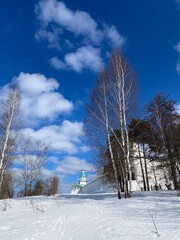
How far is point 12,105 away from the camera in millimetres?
17000

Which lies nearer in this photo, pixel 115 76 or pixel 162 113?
pixel 115 76

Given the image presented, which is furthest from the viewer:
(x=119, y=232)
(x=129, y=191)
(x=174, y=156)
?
(x=174, y=156)

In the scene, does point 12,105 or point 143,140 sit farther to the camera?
point 143,140

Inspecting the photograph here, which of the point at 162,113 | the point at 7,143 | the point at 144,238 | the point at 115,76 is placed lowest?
the point at 144,238

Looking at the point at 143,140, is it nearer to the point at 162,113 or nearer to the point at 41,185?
the point at 162,113

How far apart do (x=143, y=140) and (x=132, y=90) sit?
9502 millimetres

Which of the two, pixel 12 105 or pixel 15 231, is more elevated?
pixel 12 105

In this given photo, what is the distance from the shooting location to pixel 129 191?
12.4m

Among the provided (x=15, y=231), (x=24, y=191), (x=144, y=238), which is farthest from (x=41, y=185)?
(x=144, y=238)

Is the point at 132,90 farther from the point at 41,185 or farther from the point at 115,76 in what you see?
the point at 41,185

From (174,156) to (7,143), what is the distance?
41.8 ft

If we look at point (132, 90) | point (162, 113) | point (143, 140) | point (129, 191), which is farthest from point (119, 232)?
point (143, 140)

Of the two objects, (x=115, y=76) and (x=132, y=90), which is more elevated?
(x=115, y=76)

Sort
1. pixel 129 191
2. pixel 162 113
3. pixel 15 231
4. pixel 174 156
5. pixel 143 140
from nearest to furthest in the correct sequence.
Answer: pixel 15 231 → pixel 129 191 → pixel 174 156 → pixel 162 113 → pixel 143 140
